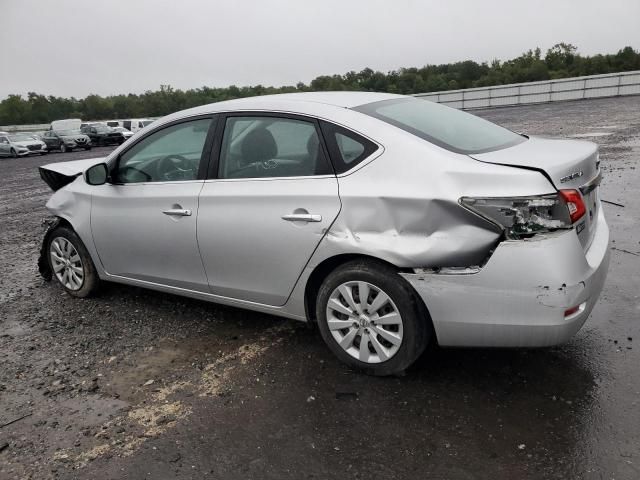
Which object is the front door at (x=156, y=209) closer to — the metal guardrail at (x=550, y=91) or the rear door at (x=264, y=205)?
the rear door at (x=264, y=205)

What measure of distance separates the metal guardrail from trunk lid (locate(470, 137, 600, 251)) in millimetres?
34326

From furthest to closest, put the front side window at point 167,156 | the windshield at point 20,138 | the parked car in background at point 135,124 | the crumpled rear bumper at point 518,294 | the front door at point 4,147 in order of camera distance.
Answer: the parked car in background at point 135,124, the windshield at point 20,138, the front door at point 4,147, the front side window at point 167,156, the crumpled rear bumper at point 518,294

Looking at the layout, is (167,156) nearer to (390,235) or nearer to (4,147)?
(390,235)

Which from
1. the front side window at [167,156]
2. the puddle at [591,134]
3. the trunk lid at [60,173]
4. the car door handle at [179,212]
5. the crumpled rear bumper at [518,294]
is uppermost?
the front side window at [167,156]

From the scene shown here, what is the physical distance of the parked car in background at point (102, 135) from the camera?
109 feet

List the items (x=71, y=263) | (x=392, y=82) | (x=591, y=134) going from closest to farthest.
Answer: (x=71, y=263) → (x=591, y=134) → (x=392, y=82)

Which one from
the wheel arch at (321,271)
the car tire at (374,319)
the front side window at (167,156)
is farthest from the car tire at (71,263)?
the car tire at (374,319)

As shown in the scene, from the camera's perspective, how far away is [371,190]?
304 centimetres

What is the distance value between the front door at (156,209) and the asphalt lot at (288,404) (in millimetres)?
488

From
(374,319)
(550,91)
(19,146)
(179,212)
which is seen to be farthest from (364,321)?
(550,91)

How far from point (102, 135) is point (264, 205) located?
3300 centimetres

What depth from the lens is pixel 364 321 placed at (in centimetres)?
319

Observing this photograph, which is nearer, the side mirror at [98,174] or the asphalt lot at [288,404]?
the asphalt lot at [288,404]

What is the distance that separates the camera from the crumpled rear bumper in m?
2.70
